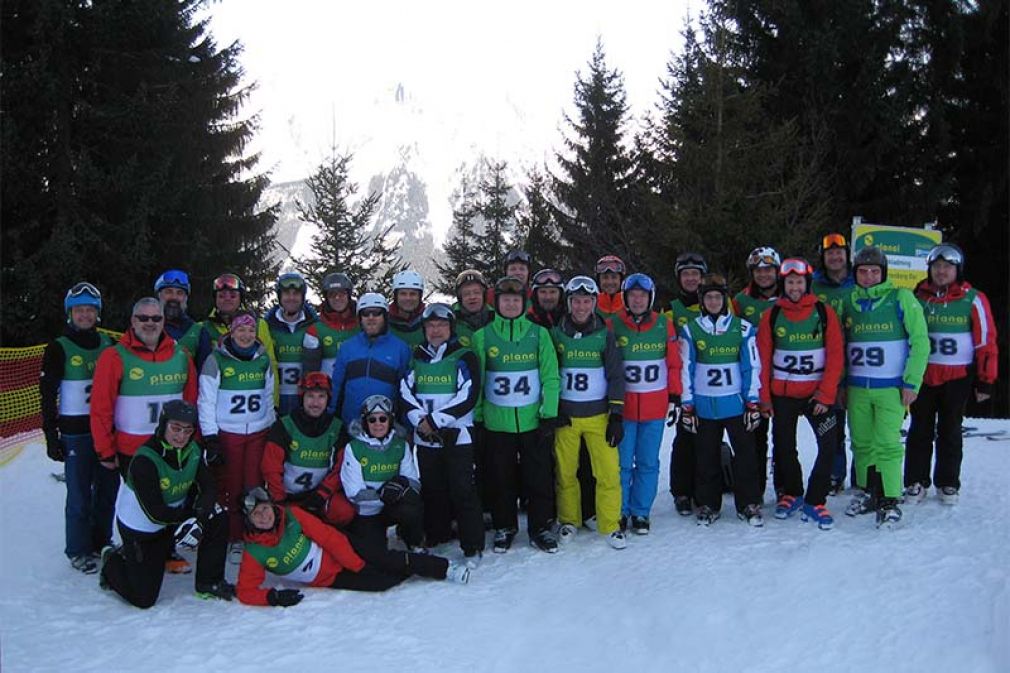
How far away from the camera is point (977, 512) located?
608cm

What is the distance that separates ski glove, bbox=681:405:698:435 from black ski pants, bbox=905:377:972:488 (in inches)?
80.1

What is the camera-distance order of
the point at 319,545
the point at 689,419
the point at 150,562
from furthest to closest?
the point at 689,419
the point at 319,545
the point at 150,562

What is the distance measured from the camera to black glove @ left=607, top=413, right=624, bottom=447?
5.64 metres

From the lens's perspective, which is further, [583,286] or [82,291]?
[583,286]

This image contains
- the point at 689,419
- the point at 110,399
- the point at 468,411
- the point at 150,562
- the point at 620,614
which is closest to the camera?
the point at 620,614

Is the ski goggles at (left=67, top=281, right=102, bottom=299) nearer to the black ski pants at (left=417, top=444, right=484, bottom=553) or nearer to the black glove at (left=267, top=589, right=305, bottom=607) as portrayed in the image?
the black glove at (left=267, top=589, right=305, bottom=607)

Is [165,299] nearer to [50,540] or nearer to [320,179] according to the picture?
[50,540]

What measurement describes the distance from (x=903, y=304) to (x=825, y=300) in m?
A: 0.72

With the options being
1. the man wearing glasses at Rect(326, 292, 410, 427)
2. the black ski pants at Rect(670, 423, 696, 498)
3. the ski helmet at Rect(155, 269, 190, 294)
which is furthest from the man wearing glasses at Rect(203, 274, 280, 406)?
the black ski pants at Rect(670, 423, 696, 498)

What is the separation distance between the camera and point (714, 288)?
604 cm

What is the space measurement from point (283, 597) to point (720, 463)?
3689 mm

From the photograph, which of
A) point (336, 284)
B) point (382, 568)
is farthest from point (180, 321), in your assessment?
point (382, 568)

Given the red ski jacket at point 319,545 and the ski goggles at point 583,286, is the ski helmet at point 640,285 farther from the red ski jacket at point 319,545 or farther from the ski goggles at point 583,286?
the red ski jacket at point 319,545

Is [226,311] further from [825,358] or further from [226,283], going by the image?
[825,358]
